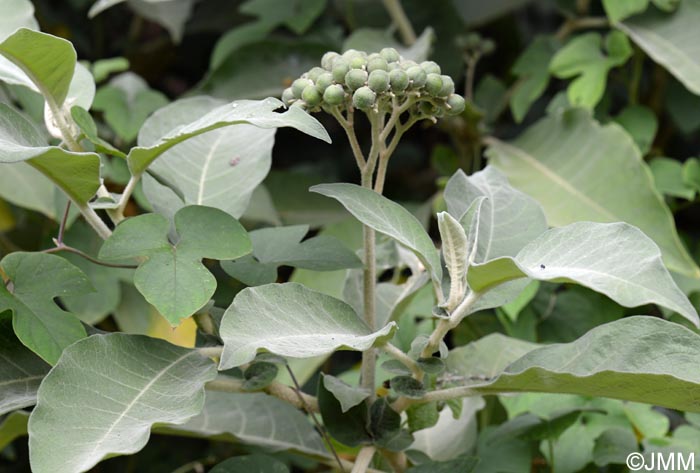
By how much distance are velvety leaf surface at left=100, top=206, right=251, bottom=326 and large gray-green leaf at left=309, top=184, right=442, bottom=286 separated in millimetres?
81

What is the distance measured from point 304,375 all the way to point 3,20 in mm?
560

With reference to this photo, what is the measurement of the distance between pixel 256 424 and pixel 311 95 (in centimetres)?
40

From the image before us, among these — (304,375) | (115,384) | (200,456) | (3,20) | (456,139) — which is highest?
(3,20)

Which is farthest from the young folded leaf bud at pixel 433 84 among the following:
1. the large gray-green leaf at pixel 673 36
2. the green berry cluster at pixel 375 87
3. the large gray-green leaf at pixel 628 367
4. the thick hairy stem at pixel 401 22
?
the thick hairy stem at pixel 401 22

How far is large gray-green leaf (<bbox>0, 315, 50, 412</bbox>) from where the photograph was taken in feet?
2.06

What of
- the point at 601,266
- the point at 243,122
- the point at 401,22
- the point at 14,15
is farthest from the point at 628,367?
the point at 401,22

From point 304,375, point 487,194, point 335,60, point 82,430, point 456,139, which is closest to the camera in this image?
point 82,430

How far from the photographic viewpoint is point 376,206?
60 cm

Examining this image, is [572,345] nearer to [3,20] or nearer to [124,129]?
[3,20]

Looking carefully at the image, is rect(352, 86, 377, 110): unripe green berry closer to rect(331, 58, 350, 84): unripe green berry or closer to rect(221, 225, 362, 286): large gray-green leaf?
rect(331, 58, 350, 84): unripe green berry

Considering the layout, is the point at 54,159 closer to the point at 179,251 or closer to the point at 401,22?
the point at 179,251

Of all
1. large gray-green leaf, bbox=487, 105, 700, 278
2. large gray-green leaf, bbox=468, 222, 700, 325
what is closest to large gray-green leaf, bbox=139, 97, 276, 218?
large gray-green leaf, bbox=468, 222, 700, 325

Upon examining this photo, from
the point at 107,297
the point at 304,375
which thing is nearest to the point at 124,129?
the point at 107,297

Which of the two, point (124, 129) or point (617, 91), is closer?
point (124, 129)
